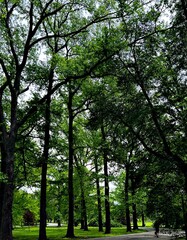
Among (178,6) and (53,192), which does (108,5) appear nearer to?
(178,6)

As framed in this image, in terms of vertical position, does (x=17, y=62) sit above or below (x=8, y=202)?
above

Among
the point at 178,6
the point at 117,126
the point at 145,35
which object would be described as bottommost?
the point at 117,126

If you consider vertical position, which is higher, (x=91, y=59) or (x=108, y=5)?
(x=108, y=5)

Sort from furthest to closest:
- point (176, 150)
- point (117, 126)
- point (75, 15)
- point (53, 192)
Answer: point (53, 192) < point (75, 15) < point (117, 126) < point (176, 150)

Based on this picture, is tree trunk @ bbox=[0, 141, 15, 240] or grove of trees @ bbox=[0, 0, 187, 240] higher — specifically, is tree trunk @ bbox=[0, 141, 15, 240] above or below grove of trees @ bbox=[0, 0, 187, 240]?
below

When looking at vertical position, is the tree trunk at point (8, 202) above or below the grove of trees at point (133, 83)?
below

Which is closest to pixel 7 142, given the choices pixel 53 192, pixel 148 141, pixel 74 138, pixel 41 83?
pixel 41 83

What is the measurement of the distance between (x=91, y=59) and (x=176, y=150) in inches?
267

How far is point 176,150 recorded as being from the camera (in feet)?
48.9

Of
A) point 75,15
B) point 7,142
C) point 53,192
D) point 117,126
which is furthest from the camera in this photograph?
point 53,192

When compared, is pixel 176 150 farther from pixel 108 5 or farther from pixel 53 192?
pixel 53 192

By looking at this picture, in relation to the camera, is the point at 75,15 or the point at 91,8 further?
the point at 75,15

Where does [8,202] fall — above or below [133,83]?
below

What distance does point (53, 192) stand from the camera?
33.1m
